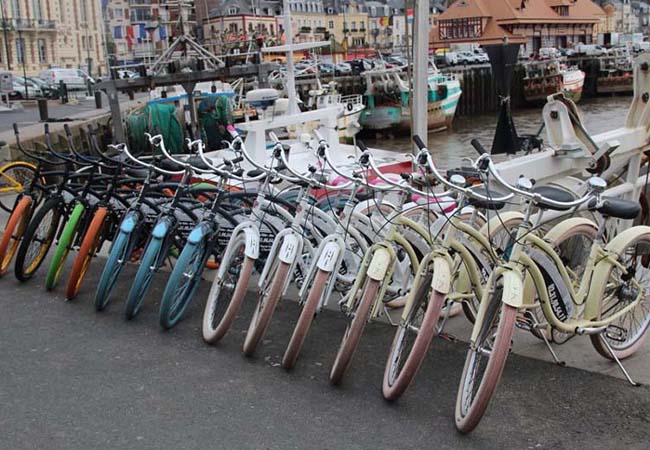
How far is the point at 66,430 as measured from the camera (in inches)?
157

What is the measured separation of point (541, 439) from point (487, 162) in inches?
54.8

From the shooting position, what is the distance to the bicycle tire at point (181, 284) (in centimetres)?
519

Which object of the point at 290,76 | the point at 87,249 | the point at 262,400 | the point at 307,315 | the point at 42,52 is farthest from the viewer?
the point at 42,52

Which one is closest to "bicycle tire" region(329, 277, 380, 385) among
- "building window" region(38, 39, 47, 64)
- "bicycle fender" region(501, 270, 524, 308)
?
"bicycle fender" region(501, 270, 524, 308)

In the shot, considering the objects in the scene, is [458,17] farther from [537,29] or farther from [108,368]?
[108,368]

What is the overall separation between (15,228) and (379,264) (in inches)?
150

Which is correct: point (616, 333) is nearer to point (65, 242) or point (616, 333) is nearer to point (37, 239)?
point (65, 242)

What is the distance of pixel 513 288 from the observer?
12.4 ft

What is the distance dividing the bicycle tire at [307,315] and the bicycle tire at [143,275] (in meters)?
1.32

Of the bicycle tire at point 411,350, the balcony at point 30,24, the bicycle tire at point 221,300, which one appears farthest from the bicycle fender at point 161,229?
the balcony at point 30,24

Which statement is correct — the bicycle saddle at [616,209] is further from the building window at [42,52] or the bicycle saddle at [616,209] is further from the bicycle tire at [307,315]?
the building window at [42,52]

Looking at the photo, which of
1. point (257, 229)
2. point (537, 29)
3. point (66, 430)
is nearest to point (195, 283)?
point (257, 229)

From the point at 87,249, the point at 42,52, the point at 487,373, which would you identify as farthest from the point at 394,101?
the point at 42,52

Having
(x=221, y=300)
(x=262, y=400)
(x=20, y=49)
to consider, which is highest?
(x=20, y=49)
